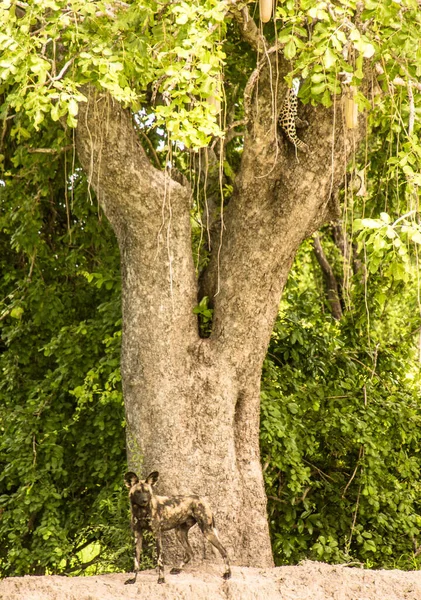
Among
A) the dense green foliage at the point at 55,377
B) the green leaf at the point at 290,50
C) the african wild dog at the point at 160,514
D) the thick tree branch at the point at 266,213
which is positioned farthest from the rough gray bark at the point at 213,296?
the dense green foliage at the point at 55,377

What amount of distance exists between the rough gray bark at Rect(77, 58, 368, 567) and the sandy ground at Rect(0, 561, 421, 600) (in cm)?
59

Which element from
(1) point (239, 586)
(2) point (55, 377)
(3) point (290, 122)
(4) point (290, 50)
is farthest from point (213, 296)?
(2) point (55, 377)

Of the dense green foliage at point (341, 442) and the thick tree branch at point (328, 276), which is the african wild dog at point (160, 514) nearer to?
the dense green foliage at point (341, 442)

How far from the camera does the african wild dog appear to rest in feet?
15.5

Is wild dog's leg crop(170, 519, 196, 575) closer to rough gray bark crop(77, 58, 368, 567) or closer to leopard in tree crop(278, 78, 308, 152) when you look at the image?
rough gray bark crop(77, 58, 368, 567)

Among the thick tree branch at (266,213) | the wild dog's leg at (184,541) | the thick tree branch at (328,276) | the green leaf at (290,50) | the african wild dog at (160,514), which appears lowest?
the wild dog's leg at (184,541)

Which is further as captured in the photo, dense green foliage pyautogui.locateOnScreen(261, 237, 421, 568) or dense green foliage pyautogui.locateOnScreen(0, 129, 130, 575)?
dense green foliage pyautogui.locateOnScreen(261, 237, 421, 568)

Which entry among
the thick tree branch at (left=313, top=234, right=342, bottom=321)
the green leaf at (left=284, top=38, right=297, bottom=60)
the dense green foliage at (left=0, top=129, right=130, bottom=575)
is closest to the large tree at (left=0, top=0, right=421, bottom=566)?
the green leaf at (left=284, top=38, right=297, bottom=60)

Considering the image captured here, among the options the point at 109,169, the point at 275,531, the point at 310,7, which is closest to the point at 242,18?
the point at 310,7

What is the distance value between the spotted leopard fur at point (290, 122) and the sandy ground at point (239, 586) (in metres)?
2.68

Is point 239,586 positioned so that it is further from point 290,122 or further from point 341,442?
point 341,442

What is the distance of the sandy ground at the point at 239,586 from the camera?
4.61m

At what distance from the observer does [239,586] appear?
4758mm

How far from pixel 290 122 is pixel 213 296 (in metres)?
1.28
